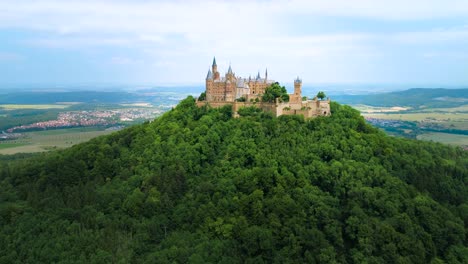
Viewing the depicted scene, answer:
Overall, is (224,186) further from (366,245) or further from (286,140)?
(366,245)

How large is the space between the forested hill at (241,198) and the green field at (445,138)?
206 ft

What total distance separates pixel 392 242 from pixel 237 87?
134ft

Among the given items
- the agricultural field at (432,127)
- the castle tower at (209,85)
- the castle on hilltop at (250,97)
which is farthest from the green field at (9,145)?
the agricultural field at (432,127)

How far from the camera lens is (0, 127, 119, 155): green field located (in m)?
118

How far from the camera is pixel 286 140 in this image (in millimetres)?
63562

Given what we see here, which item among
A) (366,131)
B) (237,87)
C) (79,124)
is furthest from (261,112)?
(79,124)

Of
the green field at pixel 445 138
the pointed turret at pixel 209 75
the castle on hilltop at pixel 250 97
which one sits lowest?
the green field at pixel 445 138

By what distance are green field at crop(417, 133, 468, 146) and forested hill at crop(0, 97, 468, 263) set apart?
206 ft

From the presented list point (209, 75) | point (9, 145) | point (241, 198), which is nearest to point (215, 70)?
point (209, 75)

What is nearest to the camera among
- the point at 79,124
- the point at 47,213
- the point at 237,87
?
the point at 47,213

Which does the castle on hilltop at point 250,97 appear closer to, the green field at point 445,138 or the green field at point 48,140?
the green field at point 48,140

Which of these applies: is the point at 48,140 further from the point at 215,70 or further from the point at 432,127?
the point at 432,127

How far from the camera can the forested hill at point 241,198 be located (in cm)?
4578

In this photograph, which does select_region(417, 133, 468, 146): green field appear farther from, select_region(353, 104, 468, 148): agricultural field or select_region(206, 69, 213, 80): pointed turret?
select_region(206, 69, 213, 80): pointed turret
